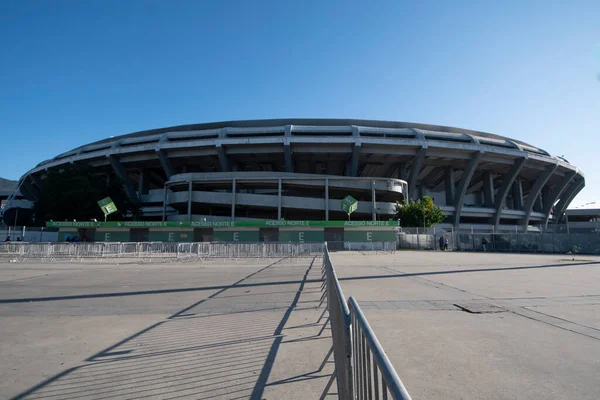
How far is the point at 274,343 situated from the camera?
14.9 feet

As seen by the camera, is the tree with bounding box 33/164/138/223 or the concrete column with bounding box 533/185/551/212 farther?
the concrete column with bounding box 533/185/551/212

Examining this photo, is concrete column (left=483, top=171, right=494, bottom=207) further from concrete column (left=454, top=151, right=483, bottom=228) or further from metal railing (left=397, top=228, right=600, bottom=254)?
metal railing (left=397, top=228, right=600, bottom=254)

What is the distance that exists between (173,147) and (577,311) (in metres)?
50.6

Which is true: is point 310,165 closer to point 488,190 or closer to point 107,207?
point 488,190

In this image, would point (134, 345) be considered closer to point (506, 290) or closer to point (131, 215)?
point (506, 290)

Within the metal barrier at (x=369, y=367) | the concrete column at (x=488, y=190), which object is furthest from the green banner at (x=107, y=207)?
the concrete column at (x=488, y=190)

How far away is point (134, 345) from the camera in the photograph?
4461 millimetres

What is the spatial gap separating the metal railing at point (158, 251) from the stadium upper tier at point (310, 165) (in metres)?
24.2

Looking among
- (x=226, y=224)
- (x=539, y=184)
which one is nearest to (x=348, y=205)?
(x=226, y=224)

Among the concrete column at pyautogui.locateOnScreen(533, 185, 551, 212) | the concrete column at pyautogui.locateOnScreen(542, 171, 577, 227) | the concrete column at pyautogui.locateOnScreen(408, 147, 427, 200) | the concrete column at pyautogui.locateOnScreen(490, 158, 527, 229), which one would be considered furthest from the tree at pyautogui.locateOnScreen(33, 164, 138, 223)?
the concrete column at pyautogui.locateOnScreen(533, 185, 551, 212)

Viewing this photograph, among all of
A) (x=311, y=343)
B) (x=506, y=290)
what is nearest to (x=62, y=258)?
(x=311, y=343)

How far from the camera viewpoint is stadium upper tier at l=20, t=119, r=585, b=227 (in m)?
47.5

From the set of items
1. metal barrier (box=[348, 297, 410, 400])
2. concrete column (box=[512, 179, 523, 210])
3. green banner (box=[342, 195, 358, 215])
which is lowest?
metal barrier (box=[348, 297, 410, 400])

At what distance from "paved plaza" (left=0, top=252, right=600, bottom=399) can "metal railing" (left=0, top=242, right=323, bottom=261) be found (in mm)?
12797
